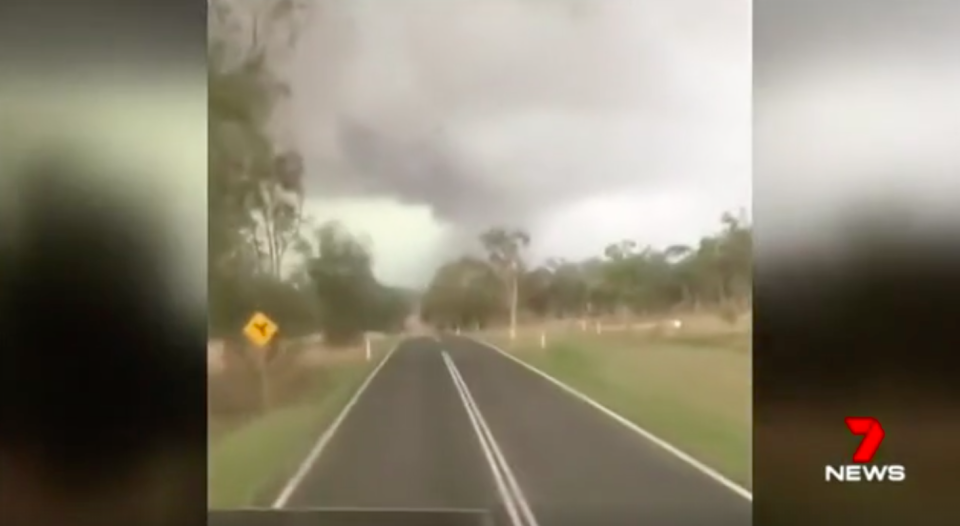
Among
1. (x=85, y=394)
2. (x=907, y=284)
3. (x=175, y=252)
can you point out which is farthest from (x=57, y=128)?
(x=907, y=284)

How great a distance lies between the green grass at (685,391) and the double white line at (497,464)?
9 cm

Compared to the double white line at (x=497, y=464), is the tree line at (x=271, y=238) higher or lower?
higher

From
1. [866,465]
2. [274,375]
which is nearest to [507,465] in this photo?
[274,375]

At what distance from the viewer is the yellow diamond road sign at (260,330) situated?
1.06 metres

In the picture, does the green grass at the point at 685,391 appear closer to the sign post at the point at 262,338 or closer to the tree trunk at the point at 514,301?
the tree trunk at the point at 514,301

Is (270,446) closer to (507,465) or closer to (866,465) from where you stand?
(507,465)

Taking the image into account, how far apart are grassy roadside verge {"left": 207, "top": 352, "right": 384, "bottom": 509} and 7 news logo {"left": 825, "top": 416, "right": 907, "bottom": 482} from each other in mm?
510

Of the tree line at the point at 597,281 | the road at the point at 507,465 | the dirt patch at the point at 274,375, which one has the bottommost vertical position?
the road at the point at 507,465

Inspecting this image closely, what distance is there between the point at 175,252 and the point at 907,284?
79 cm

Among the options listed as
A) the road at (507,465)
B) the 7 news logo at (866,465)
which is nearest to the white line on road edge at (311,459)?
the road at (507,465)

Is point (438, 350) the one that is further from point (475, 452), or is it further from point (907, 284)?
point (907, 284)

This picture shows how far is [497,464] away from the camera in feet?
3.49

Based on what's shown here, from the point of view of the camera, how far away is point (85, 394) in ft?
3.54

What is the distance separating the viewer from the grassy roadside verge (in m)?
1.06
